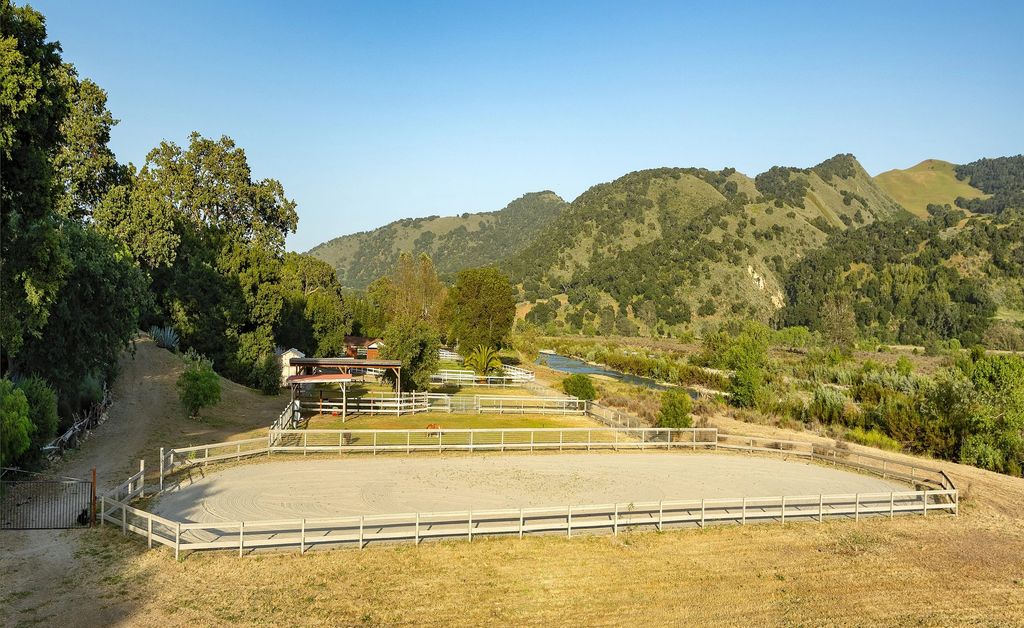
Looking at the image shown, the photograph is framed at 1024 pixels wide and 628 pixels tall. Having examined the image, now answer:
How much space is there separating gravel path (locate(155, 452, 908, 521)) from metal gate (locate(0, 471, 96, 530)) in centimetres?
208

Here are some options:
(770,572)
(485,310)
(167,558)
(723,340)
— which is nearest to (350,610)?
(167,558)

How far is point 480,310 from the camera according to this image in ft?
223

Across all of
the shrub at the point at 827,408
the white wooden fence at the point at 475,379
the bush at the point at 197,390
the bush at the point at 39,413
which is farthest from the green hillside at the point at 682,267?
the bush at the point at 39,413

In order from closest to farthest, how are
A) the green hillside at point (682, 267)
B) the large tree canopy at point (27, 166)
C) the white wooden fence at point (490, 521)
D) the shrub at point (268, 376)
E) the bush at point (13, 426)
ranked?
the white wooden fence at point (490, 521)
the large tree canopy at point (27, 166)
the bush at point (13, 426)
the shrub at point (268, 376)
the green hillside at point (682, 267)

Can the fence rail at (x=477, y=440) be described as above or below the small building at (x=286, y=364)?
below

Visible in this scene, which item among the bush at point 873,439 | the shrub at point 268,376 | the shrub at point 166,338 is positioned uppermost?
the shrub at point 166,338

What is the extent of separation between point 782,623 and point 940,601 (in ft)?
16.1

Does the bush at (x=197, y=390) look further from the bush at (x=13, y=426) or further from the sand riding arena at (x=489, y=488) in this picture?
the bush at (x=13, y=426)

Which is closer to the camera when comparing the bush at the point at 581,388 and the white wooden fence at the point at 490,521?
the white wooden fence at the point at 490,521

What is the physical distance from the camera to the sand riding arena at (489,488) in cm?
1758

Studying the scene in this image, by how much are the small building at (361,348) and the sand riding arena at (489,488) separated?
3848 centimetres

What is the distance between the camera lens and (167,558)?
1552 centimetres

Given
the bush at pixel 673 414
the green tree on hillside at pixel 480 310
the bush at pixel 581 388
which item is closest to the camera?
the bush at pixel 673 414

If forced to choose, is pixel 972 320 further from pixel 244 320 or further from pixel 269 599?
pixel 269 599
